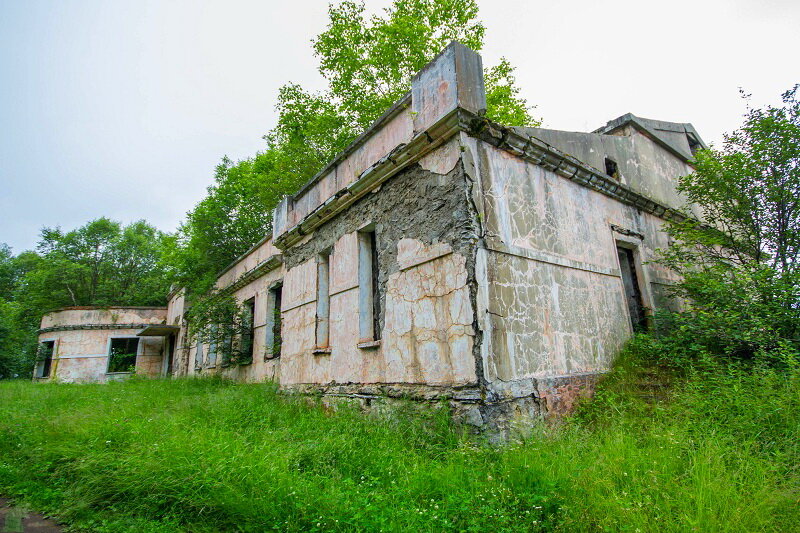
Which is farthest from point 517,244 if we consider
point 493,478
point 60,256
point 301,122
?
point 60,256

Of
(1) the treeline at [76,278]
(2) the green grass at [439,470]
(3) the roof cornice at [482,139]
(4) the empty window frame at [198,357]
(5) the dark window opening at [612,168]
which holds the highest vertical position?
(1) the treeline at [76,278]

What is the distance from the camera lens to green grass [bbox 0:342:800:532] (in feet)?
8.80

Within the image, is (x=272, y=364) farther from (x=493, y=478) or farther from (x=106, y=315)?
(x=106, y=315)

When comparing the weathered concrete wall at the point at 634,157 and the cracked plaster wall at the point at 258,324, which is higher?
the weathered concrete wall at the point at 634,157

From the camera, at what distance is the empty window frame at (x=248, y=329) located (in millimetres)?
11203

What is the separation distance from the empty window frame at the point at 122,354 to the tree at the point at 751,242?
73.5 feet

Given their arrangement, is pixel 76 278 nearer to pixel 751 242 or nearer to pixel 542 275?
pixel 542 275

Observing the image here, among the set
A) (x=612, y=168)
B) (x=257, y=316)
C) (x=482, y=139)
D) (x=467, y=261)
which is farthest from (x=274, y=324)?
(x=612, y=168)

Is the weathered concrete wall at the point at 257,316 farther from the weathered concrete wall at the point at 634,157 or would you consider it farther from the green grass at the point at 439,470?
the weathered concrete wall at the point at 634,157

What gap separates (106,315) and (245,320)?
1259cm

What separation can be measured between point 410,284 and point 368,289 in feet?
3.81

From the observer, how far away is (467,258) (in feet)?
14.8

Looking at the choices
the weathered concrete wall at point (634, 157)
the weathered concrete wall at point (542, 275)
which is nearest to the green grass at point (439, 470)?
the weathered concrete wall at point (542, 275)

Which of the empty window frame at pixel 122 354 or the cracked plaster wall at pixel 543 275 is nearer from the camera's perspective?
the cracked plaster wall at pixel 543 275
